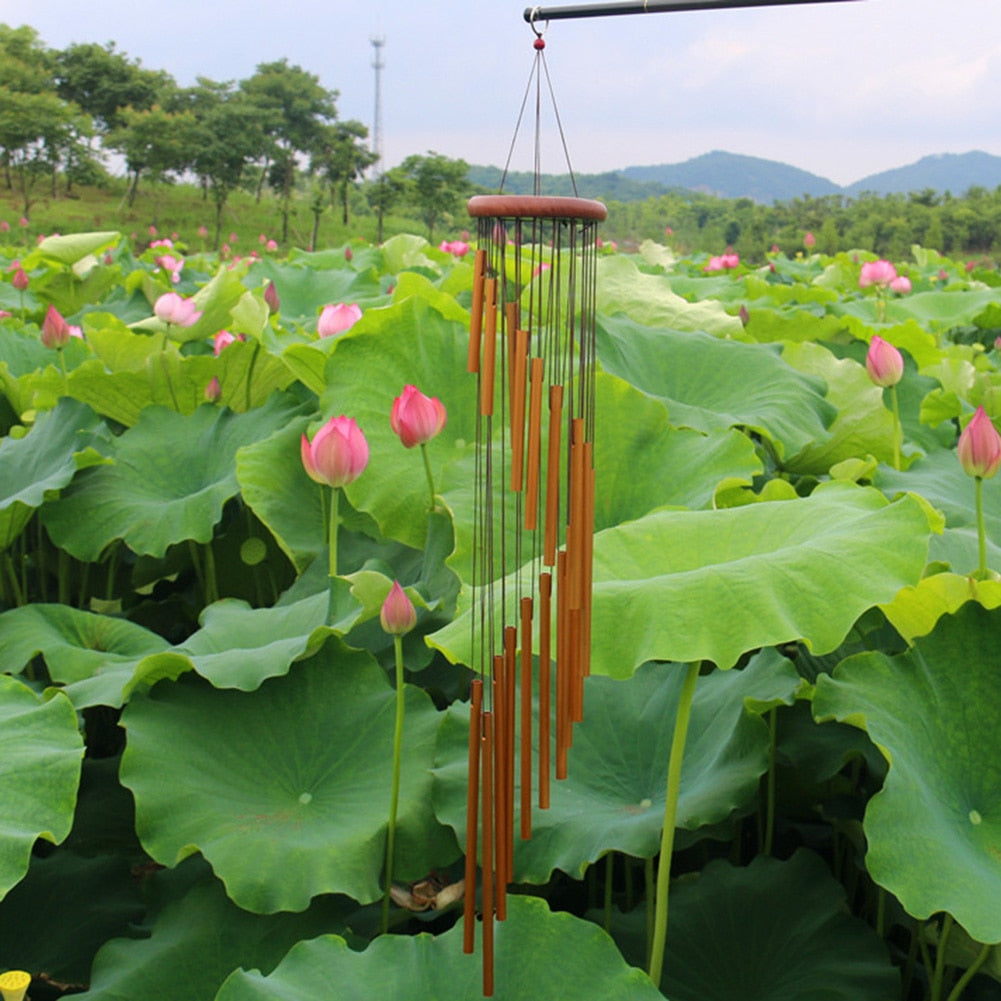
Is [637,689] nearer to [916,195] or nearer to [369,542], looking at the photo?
[369,542]

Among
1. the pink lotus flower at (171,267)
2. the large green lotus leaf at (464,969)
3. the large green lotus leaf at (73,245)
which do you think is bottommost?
the large green lotus leaf at (464,969)

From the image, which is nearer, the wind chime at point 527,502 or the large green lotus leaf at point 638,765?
the wind chime at point 527,502

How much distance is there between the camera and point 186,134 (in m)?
32.9

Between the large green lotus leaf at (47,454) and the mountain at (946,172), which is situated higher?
the mountain at (946,172)

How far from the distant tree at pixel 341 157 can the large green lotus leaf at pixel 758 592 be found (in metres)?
36.1

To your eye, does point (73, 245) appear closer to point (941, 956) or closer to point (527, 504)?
point (527, 504)

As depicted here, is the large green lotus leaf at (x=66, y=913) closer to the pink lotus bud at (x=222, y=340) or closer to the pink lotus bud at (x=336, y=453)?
the pink lotus bud at (x=336, y=453)

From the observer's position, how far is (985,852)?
1.03m

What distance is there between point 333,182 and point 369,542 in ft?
134

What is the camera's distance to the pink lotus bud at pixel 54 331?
2223 millimetres

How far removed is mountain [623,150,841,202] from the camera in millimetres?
117806

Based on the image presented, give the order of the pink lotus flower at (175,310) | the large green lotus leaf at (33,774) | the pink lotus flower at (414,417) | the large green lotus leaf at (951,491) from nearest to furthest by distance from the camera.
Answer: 1. the large green lotus leaf at (33,774)
2. the pink lotus flower at (414,417)
3. the large green lotus leaf at (951,491)
4. the pink lotus flower at (175,310)

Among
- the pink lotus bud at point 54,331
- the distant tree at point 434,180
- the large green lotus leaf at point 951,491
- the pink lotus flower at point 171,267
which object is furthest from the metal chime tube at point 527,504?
the distant tree at point 434,180

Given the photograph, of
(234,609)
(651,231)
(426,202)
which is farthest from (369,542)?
(426,202)
